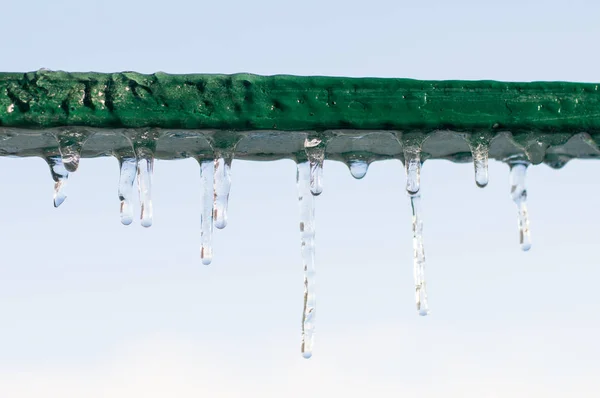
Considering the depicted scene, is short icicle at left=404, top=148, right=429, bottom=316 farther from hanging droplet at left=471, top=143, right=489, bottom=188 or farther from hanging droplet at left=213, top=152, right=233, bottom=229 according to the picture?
hanging droplet at left=213, top=152, right=233, bottom=229

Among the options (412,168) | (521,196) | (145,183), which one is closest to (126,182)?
(145,183)

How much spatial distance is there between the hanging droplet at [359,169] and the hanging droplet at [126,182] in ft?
1.40

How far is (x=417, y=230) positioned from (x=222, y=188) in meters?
0.51

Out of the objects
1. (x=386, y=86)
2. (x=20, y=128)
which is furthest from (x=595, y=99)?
(x=20, y=128)

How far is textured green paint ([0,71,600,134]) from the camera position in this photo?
4.48 ft

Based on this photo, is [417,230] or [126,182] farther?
[417,230]

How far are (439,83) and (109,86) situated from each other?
1.73 feet

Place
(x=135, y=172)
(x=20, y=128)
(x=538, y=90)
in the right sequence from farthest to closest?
(x=135, y=172), (x=538, y=90), (x=20, y=128)

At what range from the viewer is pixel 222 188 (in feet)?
5.74

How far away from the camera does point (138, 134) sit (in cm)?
146

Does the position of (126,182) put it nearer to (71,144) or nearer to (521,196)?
(71,144)

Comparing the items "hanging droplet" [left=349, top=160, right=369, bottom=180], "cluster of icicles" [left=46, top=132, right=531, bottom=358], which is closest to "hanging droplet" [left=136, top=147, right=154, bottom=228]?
"cluster of icicles" [left=46, top=132, right=531, bottom=358]

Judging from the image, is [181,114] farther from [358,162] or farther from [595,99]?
[595,99]

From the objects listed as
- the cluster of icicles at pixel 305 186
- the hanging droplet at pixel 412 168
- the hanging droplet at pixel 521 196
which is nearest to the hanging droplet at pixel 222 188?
the cluster of icicles at pixel 305 186
